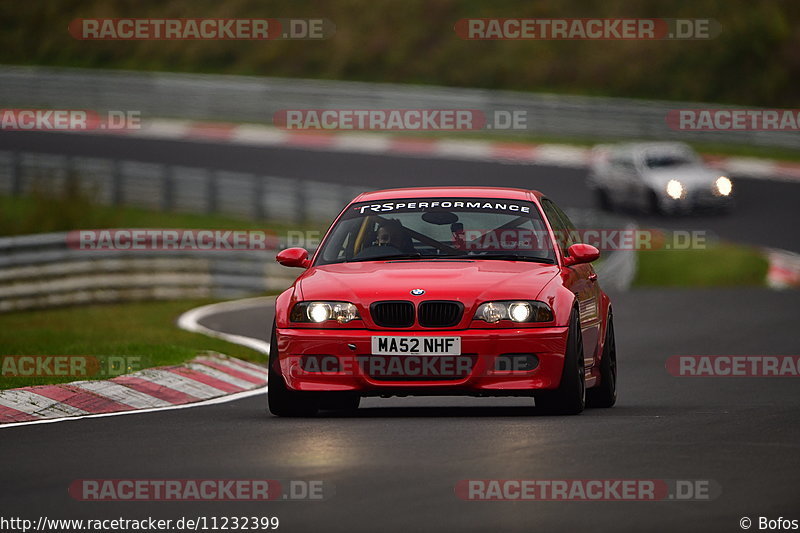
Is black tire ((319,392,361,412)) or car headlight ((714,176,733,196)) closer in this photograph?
black tire ((319,392,361,412))

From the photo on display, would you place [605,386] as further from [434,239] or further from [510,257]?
[434,239]

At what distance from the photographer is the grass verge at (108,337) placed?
47.0 feet

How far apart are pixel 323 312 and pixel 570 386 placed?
5.09 feet

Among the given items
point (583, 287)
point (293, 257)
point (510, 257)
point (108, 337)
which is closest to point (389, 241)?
point (293, 257)

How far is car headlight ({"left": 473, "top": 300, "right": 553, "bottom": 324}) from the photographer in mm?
10516

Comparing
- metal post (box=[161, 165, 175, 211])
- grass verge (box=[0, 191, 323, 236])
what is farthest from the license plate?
metal post (box=[161, 165, 175, 211])

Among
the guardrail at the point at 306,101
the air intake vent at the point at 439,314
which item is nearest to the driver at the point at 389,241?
the air intake vent at the point at 439,314

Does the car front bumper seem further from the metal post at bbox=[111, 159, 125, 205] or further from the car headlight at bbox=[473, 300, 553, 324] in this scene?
the metal post at bbox=[111, 159, 125, 205]

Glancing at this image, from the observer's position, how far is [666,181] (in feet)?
118

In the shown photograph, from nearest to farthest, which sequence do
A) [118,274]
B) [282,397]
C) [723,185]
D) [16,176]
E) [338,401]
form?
1. [282,397]
2. [338,401]
3. [118,274]
4. [723,185]
5. [16,176]

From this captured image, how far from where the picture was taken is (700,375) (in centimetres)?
1494

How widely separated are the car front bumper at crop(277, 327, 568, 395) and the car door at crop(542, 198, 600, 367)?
26.5 inches

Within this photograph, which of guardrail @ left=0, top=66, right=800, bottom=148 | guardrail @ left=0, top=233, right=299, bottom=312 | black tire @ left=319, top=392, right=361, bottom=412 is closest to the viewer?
black tire @ left=319, top=392, right=361, bottom=412

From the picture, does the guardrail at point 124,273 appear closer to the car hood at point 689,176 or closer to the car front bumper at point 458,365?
the car hood at point 689,176
